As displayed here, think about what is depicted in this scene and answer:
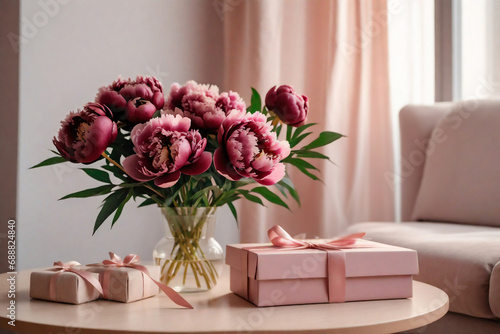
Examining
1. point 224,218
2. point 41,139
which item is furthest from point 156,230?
point 41,139

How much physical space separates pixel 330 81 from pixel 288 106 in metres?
1.38

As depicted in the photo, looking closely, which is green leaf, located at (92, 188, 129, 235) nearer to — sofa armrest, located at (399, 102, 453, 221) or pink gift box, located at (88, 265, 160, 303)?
pink gift box, located at (88, 265, 160, 303)

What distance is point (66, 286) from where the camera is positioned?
2.86 feet

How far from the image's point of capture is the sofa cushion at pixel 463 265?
1233 mm

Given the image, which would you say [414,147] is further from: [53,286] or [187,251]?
[53,286]

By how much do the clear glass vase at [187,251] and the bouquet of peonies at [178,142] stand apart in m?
0.02

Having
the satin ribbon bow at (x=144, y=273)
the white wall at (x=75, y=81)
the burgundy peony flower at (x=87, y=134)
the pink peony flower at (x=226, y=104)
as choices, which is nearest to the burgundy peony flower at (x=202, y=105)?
the pink peony flower at (x=226, y=104)

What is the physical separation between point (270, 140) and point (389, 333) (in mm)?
338

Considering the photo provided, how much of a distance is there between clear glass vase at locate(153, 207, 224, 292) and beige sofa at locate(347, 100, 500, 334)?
65 cm

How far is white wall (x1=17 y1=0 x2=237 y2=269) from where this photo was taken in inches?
77.1

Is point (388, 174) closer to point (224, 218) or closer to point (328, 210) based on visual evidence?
point (328, 210)

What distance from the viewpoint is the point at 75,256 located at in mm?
2057

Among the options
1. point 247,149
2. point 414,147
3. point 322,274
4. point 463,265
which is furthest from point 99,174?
point 414,147

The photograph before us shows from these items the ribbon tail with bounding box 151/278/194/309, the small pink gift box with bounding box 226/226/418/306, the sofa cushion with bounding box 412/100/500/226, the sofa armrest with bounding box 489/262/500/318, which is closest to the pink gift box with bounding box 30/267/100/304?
the ribbon tail with bounding box 151/278/194/309
